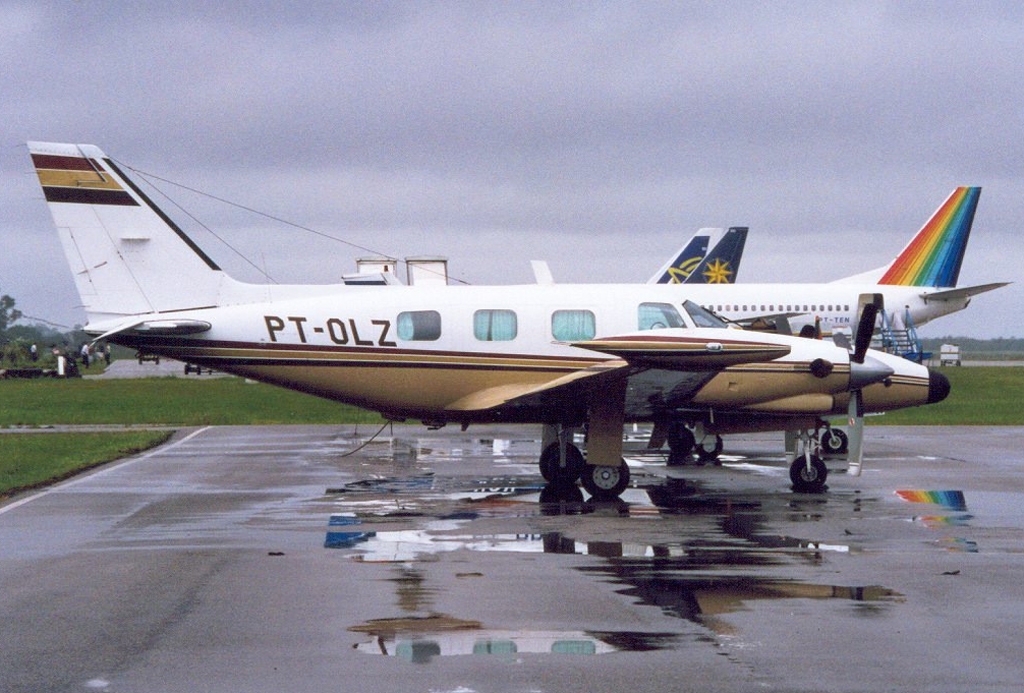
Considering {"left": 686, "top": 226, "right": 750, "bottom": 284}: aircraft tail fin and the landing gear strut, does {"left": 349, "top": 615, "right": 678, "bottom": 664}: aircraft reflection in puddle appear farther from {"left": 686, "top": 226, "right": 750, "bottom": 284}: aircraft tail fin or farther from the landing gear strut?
{"left": 686, "top": 226, "right": 750, "bottom": 284}: aircraft tail fin

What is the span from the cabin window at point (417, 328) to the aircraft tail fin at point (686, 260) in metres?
34.3

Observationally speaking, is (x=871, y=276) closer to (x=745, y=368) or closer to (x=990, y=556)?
(x=745, y=368)

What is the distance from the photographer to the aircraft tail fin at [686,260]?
53.1 m

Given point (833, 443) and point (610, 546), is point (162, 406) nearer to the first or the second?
point (833, 443)

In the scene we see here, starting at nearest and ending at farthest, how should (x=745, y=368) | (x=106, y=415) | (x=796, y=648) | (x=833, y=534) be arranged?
(x=796, y=648) < (x=833, y=534) < (x=745, y=368) < (x=106, y=415)

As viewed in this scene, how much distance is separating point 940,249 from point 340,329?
3091 cm

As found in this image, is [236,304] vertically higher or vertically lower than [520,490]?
higher

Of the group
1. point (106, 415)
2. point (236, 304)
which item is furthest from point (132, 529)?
point (106, 415)

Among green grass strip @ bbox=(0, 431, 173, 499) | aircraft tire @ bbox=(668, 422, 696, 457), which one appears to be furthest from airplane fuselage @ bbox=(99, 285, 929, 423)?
aircraft tire @ bbox=(668, 422, 696, 457)

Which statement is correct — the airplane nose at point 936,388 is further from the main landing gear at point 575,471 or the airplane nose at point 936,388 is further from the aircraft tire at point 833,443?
the main landing gear at point 575,471

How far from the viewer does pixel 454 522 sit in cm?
1555

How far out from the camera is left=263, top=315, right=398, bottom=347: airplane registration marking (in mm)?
19188

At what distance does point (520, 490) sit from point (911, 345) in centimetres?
2147

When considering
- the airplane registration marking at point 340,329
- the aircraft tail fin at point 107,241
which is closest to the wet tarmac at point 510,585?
the airplane registration marking at point 340,329
